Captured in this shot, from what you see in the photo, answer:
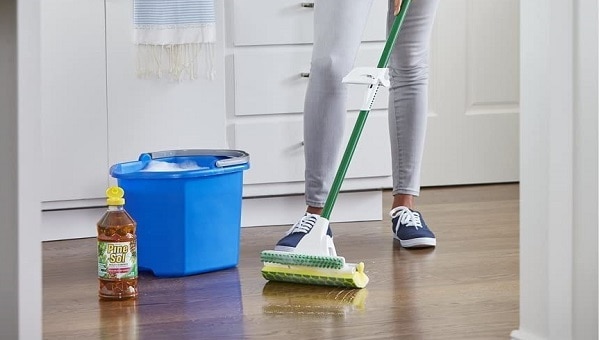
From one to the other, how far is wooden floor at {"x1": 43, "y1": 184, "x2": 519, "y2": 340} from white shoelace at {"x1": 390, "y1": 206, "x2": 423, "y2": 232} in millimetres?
63

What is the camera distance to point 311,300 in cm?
209

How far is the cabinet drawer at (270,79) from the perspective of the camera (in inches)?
113

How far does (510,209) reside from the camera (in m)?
3.19

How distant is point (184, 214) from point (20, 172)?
3.09 feet

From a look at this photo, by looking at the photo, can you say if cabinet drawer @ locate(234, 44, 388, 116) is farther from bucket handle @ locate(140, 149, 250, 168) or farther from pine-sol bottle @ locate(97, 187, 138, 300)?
pine-sol bottle @ locate(97, 187, 138, 300)

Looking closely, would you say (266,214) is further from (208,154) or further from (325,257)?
(325,257)

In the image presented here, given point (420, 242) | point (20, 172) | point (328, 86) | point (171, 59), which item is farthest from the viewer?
point (171, 59)

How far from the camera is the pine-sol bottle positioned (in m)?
2.12

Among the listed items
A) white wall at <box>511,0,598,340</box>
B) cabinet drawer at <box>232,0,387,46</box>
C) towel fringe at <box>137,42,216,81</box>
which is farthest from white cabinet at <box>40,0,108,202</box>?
white wall at <box>511,0,598,340</box>

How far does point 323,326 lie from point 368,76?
608 millimetres

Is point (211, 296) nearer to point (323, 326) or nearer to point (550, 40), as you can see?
point (323, 326)

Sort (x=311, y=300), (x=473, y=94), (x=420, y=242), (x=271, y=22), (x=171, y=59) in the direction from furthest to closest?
(x=473, y=94)
(x=271, y=22)
(x=171, y=59)
(x=420, y=242)
(x=311, y=300)

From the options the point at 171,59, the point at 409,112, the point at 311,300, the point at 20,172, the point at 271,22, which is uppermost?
the point at 271,22

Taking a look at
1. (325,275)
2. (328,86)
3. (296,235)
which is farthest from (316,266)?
(328,86)
